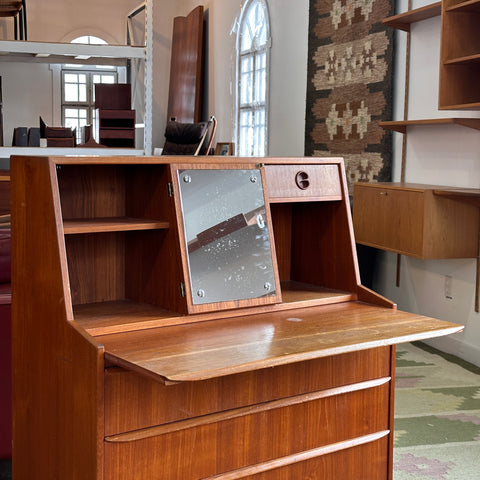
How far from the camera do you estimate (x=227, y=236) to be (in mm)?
2090

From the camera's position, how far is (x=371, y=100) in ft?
16.9

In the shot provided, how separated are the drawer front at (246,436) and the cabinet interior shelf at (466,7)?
232 cm

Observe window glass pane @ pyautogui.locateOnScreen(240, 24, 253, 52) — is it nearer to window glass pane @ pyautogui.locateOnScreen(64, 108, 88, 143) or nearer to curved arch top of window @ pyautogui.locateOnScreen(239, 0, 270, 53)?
curved arch top of window @ pyautogui.locateOnScreen(239, 0, 270, 53)

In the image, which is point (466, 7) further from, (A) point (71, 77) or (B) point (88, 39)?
(A) point (71, 77)

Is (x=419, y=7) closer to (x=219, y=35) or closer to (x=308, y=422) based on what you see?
(x=308, y=422)

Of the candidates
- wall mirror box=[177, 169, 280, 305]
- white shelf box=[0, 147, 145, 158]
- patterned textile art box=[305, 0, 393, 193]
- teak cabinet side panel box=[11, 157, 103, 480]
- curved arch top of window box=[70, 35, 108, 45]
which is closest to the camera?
teak cabinet side panel box=[11, 157, 103, 480]

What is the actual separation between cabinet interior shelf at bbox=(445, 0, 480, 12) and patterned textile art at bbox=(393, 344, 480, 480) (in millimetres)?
1999

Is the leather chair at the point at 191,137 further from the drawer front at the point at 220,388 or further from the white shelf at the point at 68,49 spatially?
the drawer front at the point at 220,388

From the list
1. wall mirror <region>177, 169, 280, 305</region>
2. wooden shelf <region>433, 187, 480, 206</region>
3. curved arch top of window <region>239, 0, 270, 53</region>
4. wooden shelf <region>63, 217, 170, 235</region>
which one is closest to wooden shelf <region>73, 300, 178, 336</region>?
wall mirror <region>177, 169, 280, 305</region>

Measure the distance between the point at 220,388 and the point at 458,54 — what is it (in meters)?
2.78

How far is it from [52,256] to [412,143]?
341cm

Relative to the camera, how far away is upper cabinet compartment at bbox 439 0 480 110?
3.90 metres

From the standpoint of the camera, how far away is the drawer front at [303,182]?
87.8 inches

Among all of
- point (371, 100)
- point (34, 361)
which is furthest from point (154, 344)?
point (371, 100)
